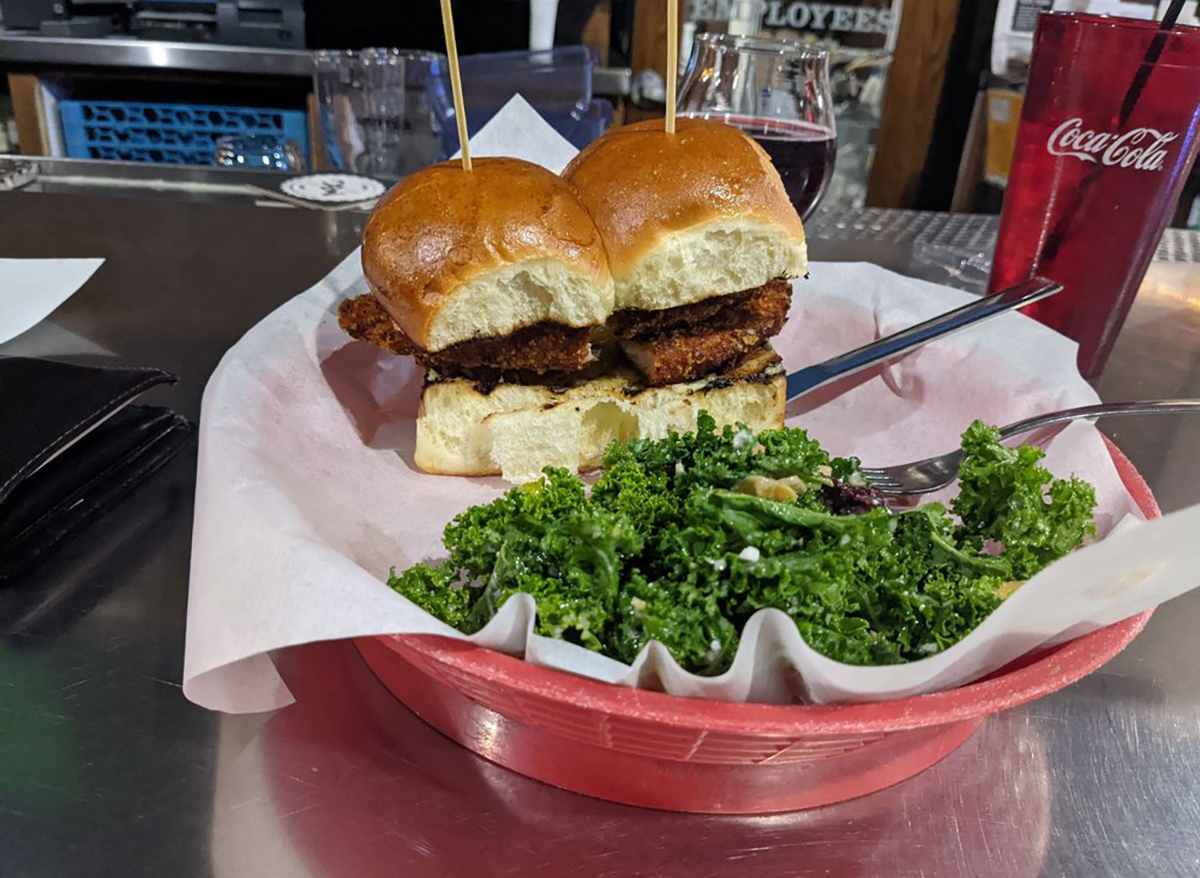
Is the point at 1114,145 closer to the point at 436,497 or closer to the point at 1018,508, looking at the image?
the point at 1018,508

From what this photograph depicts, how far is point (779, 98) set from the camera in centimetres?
158

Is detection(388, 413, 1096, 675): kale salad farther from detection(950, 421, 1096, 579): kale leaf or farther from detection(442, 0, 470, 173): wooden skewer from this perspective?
detection(442, 0, 470, 173): wooden skewer

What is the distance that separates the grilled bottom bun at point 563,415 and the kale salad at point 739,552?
313 millimetres

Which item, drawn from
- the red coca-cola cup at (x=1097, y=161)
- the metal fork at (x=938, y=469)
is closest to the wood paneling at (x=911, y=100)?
the red coca-cola cup at (x=1097, y=161)

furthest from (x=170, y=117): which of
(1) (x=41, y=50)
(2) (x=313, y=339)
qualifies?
(2) (x=313, y=339)

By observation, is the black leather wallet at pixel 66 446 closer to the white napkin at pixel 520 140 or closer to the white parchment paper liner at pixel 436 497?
the white parchment paper liner at pixel 436 497

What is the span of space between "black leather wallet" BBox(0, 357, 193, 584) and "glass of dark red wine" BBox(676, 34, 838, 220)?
3.39ft

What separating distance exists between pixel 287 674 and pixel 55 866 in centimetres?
23

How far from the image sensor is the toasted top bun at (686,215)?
44.8 inches

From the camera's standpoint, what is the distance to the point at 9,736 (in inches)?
30.3

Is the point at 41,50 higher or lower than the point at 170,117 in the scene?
higher

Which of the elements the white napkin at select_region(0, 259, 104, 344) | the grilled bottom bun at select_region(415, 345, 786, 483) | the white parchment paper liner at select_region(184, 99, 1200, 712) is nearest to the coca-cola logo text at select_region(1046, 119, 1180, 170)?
the white parchment paper liner at select_region(184, 99, 1200, 712)

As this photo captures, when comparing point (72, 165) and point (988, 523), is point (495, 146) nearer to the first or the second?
point (988, 523)

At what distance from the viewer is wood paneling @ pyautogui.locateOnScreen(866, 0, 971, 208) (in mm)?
3855
